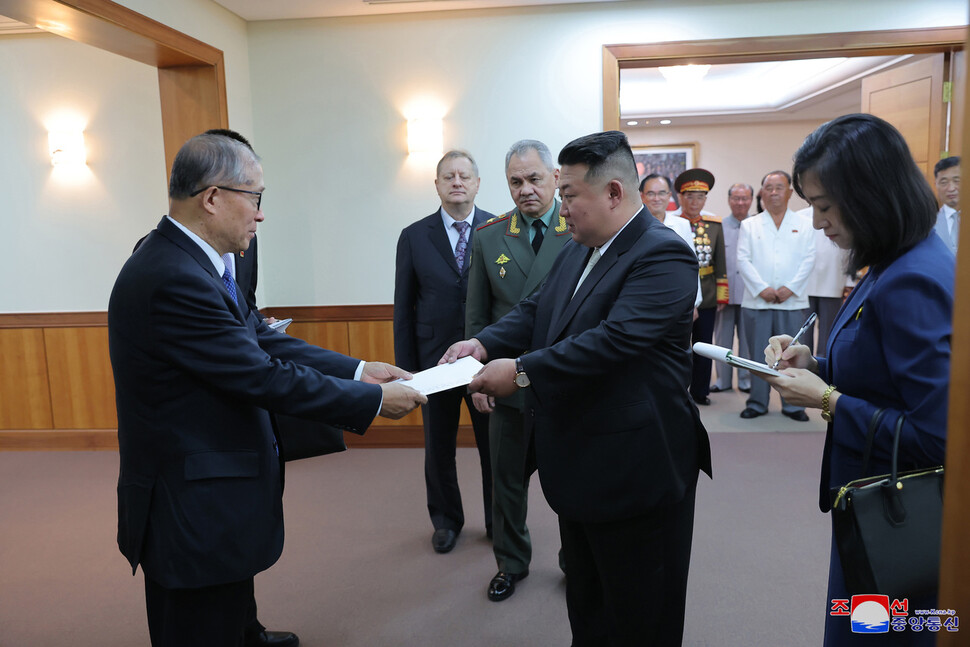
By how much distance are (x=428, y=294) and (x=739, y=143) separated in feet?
33.0

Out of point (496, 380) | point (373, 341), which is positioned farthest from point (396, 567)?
point (373, 341)

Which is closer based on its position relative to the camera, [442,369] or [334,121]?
[442,369]

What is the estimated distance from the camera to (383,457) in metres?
4.83

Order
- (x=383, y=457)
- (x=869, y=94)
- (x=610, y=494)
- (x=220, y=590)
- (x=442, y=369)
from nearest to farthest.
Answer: (x=220, y=590), (x=610, y=494), (x=442, y=369), (x=383, y=457), (x=869, y=94)

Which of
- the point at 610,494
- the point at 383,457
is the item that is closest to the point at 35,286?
the point at 383,457

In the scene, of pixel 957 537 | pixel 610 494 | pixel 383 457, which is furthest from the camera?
pixel 383 457

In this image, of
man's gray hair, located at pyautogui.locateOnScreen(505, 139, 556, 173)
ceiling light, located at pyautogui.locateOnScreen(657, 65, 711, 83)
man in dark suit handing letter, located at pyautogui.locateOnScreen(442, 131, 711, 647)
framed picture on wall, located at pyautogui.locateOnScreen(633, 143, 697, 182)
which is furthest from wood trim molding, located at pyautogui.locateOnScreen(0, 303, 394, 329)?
framed picture on wall, located at pyautogui.locateOnScreen(633, 143, 697, 182)

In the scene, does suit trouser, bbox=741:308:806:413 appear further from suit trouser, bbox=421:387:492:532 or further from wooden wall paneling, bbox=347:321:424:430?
suit trouser, bbox=421:387:492:532

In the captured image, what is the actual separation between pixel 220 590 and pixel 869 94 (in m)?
6.59

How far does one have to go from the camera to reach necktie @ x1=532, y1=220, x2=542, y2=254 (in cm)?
289

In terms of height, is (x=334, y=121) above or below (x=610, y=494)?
above

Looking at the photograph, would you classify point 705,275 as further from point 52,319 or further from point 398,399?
point 52,319

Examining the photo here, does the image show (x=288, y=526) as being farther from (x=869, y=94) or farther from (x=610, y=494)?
(x=869, y=94)

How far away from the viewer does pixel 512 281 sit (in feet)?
9.42
